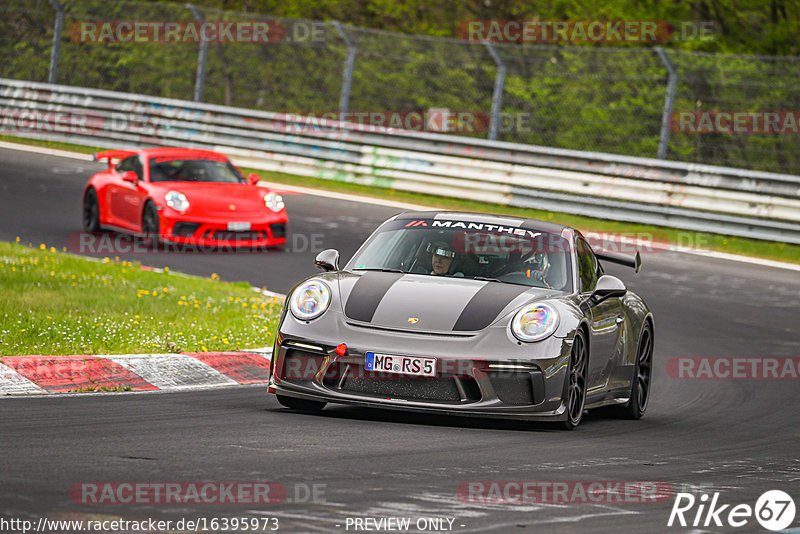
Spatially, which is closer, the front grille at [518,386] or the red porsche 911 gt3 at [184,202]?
the front grille at [518,386]

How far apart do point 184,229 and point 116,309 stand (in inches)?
199

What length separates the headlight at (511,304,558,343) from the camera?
307 inches

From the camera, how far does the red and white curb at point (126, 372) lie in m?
8.52

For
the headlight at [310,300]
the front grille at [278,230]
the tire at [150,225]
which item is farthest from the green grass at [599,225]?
the headlight at [310,300]

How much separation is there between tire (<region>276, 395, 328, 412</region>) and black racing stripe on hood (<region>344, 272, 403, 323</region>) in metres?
0.62

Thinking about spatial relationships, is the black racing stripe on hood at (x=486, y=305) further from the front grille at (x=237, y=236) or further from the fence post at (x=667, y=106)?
the fence post at (x=667, y=106)

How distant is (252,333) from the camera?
440 inches

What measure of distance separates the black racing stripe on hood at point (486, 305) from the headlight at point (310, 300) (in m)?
0.81

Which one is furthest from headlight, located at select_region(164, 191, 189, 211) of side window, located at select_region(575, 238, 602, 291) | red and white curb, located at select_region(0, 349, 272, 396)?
side window, located at select_region(575, 238, 602, 291)

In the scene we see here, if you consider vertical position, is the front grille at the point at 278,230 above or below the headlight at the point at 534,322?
below

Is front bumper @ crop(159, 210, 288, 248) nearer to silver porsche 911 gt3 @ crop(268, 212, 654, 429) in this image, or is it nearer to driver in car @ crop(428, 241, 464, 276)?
silver porsche 911 gt3 @ crop(268, 212, 654, 429)

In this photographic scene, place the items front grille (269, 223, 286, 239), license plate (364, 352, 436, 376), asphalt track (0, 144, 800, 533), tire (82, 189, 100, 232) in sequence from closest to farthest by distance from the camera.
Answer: asphalt track (0, 144, 800, 533) → license plate (364, 352, 436, 376) → front grille (269, 223, 286, 239) → tire (82, 189, 100, 232)

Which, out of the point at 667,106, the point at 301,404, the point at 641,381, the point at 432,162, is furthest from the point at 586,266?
the point at 432,162

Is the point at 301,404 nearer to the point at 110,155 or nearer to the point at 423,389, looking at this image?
the point at 423,389
